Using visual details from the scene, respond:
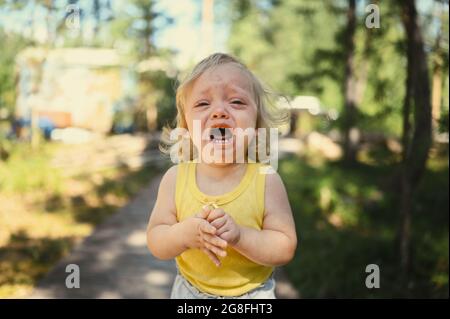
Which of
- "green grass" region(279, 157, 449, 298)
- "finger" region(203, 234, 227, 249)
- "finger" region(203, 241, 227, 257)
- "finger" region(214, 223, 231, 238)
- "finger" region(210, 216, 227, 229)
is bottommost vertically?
"green grass" region(279, 157, 449, 298)

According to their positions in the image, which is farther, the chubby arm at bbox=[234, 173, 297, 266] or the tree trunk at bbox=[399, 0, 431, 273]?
the tree trunk at bbox=[399, 0, 431, 273]

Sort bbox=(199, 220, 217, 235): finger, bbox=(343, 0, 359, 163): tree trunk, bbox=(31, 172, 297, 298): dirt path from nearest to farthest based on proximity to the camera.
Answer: bbox=(199, 220, 217, 235): finger → bbox=(31, 172, 297, 298): dirt path → bbox=(343, 0, 359, 163): tree trunk

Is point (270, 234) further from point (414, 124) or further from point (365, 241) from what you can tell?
point (365, 241)

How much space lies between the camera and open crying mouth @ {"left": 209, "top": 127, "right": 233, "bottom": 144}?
1550 millimetres

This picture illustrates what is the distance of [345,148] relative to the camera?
12.1 meters

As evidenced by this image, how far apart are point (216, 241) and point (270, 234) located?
23 centimetres

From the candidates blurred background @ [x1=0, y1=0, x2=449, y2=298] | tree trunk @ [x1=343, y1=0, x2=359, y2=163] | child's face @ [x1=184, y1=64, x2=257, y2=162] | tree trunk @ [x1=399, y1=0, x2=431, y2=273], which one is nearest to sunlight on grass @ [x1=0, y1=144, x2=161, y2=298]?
blurred background @ [x1=0, y1=0, x2=449, y2=298]

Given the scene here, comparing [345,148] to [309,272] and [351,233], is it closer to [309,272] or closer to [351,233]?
[351,233]

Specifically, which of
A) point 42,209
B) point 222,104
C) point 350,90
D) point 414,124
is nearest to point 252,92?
point 222,104

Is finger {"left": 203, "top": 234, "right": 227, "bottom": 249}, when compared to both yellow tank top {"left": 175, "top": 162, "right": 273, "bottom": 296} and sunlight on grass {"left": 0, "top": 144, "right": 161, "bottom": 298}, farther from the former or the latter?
sunlight on grass {"left": 0, "top": 144, "right": 161, "bottom": 298}

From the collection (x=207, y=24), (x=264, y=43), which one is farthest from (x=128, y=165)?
(x=264, y=43)

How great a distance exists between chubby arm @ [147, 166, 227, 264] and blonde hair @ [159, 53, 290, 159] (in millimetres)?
229

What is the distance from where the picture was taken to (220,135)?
156 cm

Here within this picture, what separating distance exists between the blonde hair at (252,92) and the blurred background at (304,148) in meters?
0.17
